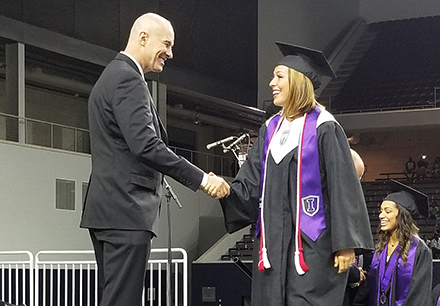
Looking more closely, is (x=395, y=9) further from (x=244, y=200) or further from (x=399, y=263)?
(x=244, y=200)

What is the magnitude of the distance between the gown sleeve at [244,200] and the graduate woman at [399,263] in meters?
2.06

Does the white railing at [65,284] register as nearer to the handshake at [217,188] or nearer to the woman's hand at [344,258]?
the handshake at [217,188]

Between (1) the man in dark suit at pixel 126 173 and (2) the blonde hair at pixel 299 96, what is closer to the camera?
(1) the man in dark suit at pixel 126 173

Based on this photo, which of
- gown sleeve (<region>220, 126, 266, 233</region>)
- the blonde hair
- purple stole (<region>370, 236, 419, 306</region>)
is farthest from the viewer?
purple stole (<region>370, 236, 419, 306</region>)

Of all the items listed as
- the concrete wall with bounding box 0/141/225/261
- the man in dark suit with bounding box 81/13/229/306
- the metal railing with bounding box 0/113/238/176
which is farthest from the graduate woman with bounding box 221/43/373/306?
the metal railing with bounding box 0/113/238/176

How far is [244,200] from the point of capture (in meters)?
3.68

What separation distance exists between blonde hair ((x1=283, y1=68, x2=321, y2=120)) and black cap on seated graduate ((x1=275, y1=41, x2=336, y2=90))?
0.03 meters

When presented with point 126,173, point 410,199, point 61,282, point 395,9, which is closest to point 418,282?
point 410,199

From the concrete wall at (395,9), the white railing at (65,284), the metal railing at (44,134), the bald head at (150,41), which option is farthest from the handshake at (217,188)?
the concrete wall at (395,9)

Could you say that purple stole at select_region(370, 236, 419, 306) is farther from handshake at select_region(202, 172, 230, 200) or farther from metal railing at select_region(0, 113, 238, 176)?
metal railing at select_region(0, 113, 238, 176)

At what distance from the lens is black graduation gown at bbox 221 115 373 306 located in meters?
3.36

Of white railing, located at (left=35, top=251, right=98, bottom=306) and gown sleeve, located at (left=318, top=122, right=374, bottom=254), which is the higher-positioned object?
gown sleeve, located at (left=318, top=122, right=374, bottom=254)

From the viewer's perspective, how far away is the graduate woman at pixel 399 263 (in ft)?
18.0

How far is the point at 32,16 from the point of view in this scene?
55.3ft
